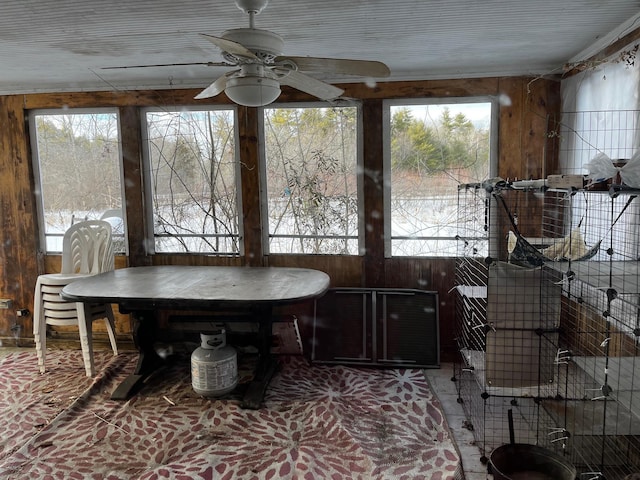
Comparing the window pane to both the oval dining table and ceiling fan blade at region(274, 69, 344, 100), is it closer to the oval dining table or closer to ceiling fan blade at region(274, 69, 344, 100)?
the oval dining table

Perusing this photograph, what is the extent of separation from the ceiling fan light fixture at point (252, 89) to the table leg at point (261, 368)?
153 centimetres

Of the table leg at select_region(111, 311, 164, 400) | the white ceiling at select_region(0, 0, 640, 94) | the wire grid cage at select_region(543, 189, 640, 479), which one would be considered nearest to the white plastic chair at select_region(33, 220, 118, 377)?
the table leg at select_region(111, 311, 164, 400)

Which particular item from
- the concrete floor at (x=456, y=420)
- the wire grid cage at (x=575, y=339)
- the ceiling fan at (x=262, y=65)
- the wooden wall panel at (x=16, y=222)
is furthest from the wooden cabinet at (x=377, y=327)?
the wooden wall panel at (x=16, y=222)

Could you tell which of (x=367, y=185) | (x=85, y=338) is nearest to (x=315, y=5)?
(x=367, y=185)

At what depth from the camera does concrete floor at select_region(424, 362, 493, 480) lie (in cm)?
262

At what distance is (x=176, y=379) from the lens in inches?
146

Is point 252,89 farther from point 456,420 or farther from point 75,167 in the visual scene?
point 75,167

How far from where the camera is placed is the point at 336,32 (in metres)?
2.97

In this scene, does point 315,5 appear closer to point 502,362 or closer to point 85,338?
point 502,362

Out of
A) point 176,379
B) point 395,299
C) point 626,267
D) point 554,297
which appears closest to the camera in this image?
point 626,267

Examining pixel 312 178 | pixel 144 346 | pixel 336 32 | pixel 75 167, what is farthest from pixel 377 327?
pixel 75 167

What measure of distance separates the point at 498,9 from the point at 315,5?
0.98 metres

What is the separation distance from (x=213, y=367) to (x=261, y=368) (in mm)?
394

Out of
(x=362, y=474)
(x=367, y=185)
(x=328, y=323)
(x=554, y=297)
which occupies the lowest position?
(x=362, y=474)
